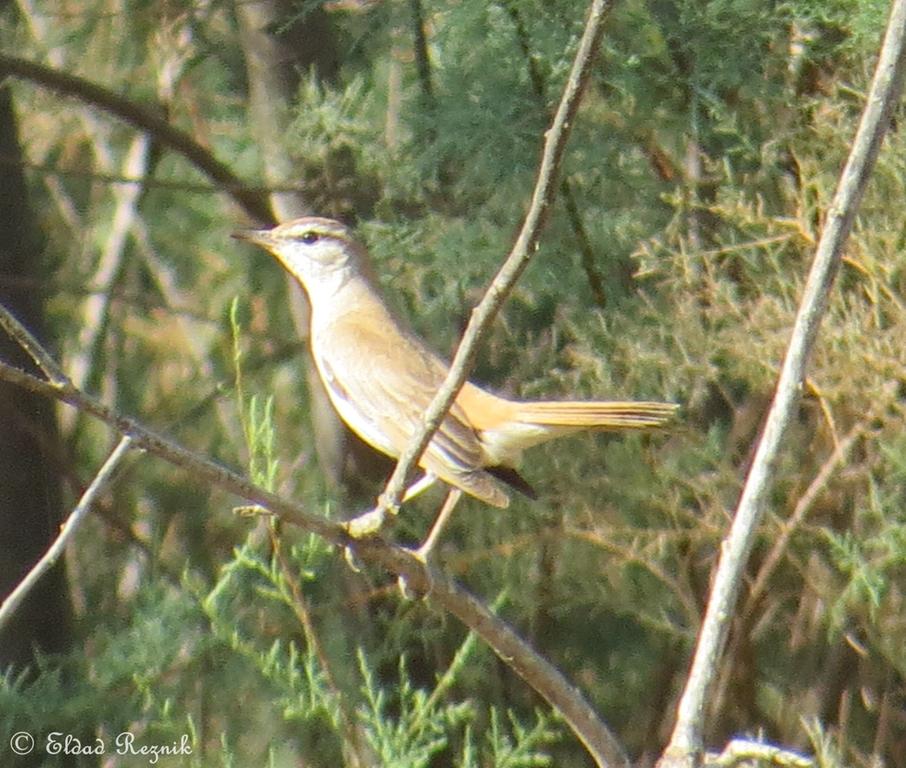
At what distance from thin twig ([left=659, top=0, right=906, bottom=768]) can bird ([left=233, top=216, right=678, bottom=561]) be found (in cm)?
98

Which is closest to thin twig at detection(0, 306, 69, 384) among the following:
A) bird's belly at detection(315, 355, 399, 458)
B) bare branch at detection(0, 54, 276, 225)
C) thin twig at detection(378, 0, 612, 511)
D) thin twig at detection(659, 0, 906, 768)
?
thin twig at detection(378, 0, 612, 511)

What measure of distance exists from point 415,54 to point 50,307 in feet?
8.56

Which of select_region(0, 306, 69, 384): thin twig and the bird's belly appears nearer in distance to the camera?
select_region(0, 306, 69, 384): thin twig

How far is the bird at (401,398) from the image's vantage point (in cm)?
380

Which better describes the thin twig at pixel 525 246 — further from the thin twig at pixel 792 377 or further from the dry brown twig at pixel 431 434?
the thin twig at pixel 792 377

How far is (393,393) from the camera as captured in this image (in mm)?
4387

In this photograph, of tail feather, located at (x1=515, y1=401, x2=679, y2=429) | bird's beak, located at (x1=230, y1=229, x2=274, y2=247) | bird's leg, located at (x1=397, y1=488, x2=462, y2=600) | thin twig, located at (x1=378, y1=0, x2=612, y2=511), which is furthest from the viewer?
bird's beak, located at (x1=230, y1=229, x2=274, y2=247)

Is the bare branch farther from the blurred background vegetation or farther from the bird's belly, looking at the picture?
the bird's belly

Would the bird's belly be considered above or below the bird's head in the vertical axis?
below

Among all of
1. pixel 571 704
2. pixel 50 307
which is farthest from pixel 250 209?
pixel 571 704

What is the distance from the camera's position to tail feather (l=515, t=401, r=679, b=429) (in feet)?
11.8

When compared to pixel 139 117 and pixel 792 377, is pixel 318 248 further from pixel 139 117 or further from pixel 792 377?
pixel 792 377

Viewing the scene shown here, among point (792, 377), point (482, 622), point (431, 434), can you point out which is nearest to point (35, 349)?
point (431, 434)

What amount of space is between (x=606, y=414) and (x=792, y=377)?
4.33ft
